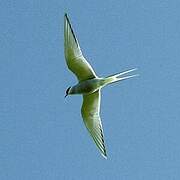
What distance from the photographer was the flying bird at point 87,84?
11.6 metres

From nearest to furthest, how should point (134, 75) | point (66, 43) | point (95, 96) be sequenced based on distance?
point (134, 75), point (66, 43), point (95, 96)

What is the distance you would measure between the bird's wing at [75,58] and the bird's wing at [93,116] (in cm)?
50

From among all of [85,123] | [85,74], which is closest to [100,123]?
[85,123]

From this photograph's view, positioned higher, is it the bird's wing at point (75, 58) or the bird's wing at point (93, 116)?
A: the bird's wing at point (75, 58)

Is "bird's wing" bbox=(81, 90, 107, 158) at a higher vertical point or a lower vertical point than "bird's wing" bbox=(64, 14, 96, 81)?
lower

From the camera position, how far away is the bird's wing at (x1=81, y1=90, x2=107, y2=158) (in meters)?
12.5

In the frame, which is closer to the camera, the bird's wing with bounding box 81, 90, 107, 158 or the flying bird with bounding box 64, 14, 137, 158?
the flying bird with bounding box 64, 14, 137, 158

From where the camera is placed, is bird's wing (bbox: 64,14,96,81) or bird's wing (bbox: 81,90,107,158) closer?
bird's wing (bbox: 64,14,96,81)

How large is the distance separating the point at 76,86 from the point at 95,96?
503 mm

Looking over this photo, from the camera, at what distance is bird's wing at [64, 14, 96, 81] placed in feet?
37.9

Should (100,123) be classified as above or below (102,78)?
below

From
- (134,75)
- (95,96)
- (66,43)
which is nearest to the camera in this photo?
(134,75)

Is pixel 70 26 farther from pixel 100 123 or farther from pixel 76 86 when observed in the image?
pixel 100 123

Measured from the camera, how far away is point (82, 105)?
12.8 metres
